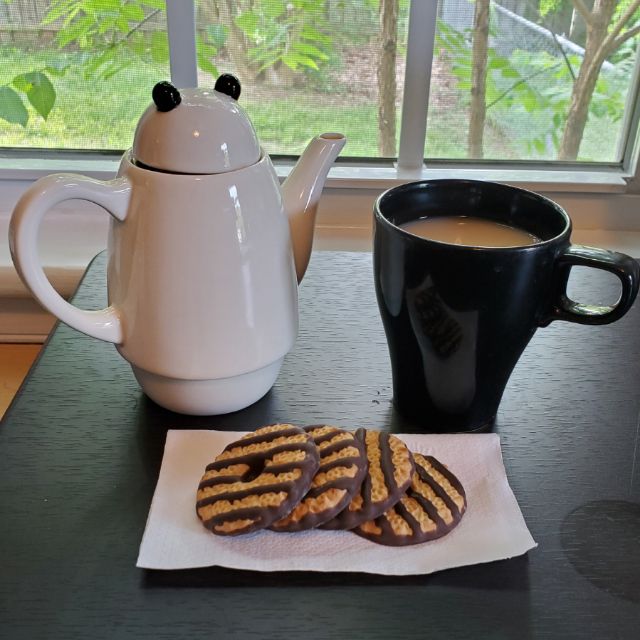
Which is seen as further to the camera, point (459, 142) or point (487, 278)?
point (459, 142)

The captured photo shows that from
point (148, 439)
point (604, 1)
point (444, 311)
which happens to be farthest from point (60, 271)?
point (604, 1)

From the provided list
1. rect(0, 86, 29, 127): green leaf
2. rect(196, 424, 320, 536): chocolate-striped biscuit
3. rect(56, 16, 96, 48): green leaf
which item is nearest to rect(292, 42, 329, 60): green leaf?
rect(56, 16, 96, 48): green leaf

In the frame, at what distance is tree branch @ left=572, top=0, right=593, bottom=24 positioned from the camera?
2.72 feet

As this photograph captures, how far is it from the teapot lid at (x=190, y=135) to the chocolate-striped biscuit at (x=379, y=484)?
177 millimetres

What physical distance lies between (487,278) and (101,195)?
0.70 ft

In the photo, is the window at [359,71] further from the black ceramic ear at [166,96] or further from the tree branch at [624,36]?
the black ceramic ear at [166,96]

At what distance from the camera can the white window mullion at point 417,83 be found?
2.65 ft

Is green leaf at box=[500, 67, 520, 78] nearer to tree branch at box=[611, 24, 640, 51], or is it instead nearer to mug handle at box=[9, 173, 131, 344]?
tree branch at box=[611, 24, 640, 51]

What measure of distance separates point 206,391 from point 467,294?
167 mm

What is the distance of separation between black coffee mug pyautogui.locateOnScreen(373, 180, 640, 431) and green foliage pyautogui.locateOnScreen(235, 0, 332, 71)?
425mm

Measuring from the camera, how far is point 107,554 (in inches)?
14.8

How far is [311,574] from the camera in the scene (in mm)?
366

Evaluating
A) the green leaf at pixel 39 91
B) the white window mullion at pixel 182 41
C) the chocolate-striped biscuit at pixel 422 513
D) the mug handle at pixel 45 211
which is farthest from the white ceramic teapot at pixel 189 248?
the green leaf at pixel 39 91

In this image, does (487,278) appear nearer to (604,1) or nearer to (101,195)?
(101,195)
